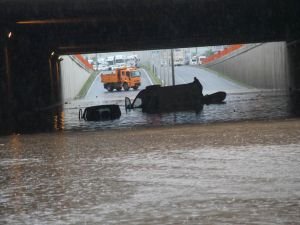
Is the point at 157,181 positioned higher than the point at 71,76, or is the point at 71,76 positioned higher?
the point at 71,76

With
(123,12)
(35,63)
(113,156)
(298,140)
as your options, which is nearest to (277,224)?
(113,156)

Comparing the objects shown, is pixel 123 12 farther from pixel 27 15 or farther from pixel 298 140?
pixel 298 140

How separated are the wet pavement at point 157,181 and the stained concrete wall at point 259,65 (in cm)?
4488

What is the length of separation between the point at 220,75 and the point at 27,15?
218 feet

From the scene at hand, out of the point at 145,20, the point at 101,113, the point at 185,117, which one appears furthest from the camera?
the point at 145,20

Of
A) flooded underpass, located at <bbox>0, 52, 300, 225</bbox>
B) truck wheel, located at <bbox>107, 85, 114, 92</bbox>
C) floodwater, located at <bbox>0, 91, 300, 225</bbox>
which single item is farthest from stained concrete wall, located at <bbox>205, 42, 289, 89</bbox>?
floodwater, located at <bbox>0, 91, 300, 225</bbox>

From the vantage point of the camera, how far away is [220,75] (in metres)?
94.8

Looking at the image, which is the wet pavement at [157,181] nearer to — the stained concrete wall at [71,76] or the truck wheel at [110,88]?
the stained concrete wall at [71,76]

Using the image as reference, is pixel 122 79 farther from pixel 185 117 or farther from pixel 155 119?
pixel 155 119


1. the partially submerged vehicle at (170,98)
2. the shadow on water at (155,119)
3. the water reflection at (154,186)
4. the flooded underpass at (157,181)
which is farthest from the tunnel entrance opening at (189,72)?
the water reflection at (154,186)

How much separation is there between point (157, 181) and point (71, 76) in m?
69.0

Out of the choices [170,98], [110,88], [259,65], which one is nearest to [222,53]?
[110,88]

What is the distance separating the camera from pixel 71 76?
77938 millimetres

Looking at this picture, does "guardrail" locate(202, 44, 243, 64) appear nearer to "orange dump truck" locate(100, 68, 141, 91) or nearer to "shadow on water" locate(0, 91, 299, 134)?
"orange dump truck" locate(100, 68, 141, 91)
